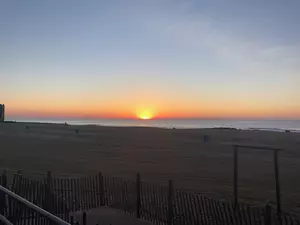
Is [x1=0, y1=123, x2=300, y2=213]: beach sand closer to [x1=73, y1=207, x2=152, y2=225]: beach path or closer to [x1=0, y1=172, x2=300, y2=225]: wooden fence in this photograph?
[x1=0, y1=172, x2=300, y2=225]: wooden fence

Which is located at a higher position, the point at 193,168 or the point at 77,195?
the point at 77,195

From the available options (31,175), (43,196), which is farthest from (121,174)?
(43,196)

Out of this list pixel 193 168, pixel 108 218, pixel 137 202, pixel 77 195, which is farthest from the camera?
pixel 193 168

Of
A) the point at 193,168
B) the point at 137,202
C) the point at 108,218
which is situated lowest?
the point at 108,218

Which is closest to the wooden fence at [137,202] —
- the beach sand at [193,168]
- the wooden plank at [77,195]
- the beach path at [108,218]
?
the wooden plank at [77,195]

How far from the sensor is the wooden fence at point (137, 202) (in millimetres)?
9805

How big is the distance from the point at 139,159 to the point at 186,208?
18269 millimetres

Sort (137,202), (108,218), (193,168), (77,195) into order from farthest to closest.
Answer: (193,168), (77,195), (137,202), (108,218)

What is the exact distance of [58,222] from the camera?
3.62 metres

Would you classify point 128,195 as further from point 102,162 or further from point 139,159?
point 139,159

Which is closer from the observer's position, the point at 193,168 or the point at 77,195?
the point at 77,195

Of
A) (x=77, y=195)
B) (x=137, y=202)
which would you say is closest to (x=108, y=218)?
(x=137, y=202)

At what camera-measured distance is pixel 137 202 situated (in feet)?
39.4

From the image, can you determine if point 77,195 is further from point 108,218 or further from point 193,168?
point 193,168
